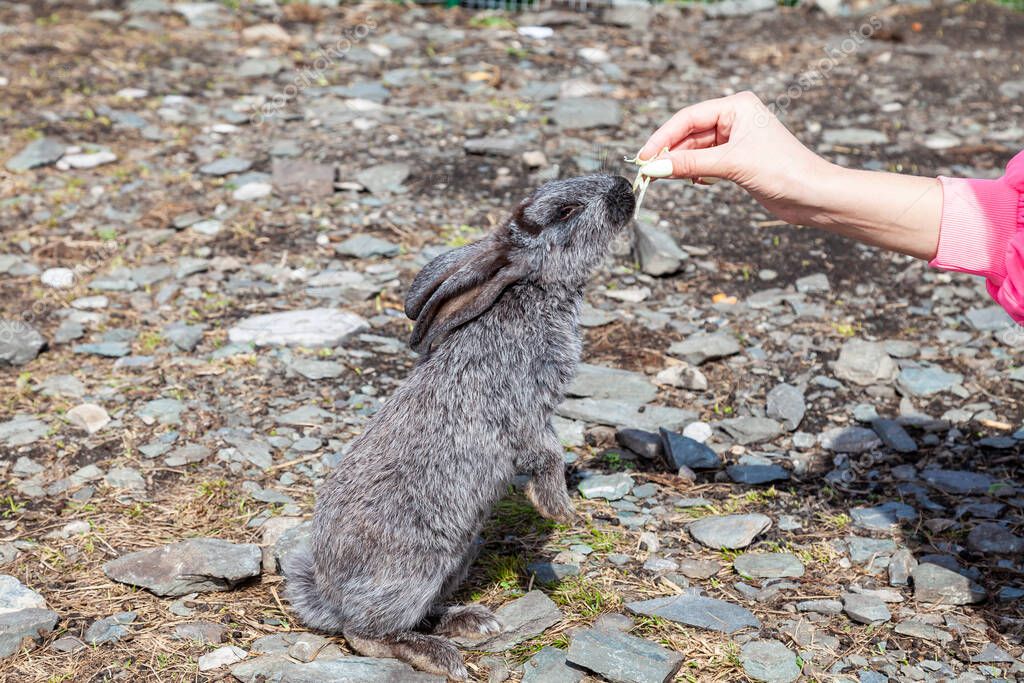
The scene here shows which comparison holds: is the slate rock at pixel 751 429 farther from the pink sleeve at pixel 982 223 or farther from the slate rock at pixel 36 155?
the slate rock at pixel 36 155

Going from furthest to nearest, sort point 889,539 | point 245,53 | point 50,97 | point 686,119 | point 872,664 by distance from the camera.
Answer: point 245,53 → point 50,97 → point 889,539 → point 686,119 → point 872,664

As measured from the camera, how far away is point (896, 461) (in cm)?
565

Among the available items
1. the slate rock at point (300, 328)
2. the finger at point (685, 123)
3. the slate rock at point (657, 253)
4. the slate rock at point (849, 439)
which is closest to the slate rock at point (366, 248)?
the slate rock at point (300, 328)

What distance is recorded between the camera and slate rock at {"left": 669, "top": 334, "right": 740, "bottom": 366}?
6402 millimetres

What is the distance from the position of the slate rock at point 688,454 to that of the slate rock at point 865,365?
3.84 ft

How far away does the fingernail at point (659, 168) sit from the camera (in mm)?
4441

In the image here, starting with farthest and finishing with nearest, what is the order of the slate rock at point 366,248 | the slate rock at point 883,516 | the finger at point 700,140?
the slate rock at point 366,248
the slate rock at point 883,516
the finger at point 700,140

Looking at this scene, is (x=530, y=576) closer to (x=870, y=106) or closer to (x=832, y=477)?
(x=832, y=477)

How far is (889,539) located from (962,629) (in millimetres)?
636

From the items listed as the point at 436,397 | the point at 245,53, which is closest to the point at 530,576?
the point at 436,397

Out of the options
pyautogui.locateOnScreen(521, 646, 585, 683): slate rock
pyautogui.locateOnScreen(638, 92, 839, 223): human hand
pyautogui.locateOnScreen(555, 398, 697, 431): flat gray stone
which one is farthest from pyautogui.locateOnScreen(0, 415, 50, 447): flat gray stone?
pyautogui.locateOnScreen(638, 92, 839, 223): human hand

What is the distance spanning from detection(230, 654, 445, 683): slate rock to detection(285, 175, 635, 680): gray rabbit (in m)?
0.06

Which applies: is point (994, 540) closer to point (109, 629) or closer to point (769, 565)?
point (769, 565)

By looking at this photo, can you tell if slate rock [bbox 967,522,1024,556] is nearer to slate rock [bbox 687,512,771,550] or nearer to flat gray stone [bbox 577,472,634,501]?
slate rock [bbox 687,512,771,550]
